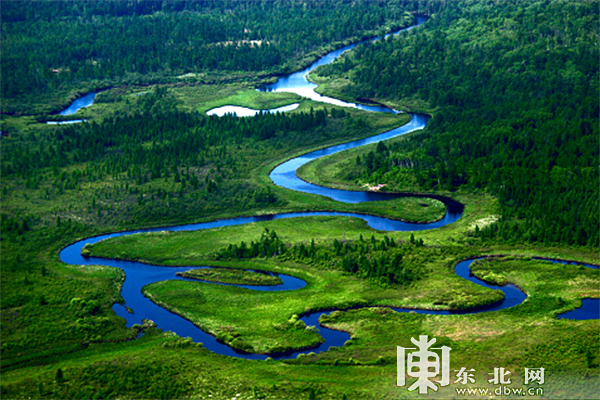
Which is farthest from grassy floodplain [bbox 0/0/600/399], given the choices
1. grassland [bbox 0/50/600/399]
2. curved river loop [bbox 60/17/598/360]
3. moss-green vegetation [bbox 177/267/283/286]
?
curved river loop [bbox 60/17/598/360]

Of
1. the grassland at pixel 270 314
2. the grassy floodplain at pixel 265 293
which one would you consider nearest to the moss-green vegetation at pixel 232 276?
the grassy floodplain at pixel 265 293

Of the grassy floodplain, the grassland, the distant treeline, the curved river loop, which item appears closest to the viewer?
the grassland

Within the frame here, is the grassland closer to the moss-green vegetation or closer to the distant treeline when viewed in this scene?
the distant treeline

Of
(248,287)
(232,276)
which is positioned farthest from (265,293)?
(232,276)

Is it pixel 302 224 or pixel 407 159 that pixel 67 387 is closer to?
pixel 302 224

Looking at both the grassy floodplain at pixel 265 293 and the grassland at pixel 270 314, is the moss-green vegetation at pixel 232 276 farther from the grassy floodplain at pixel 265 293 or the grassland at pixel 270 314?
the grassland at pixel 270 314

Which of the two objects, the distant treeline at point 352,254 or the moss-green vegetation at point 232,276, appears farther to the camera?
the moss-green vegetation at point 232,276

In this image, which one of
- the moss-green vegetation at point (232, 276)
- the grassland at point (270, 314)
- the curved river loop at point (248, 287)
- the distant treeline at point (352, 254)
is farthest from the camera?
the moss-green vegetation at point (232, 276)

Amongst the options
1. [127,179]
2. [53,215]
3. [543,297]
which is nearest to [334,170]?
[127,179]
